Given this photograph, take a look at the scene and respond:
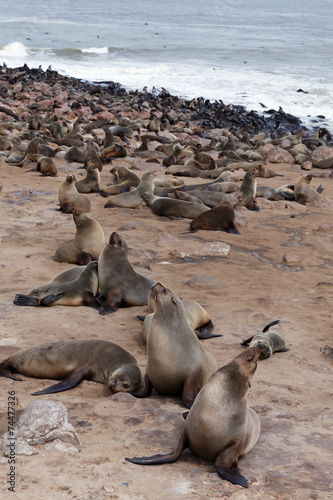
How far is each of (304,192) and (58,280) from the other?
636cm

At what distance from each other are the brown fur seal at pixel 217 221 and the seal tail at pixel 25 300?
388 centimetres

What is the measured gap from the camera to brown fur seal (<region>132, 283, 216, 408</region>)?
3.79 metres

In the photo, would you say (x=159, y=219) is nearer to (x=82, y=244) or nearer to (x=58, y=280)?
(x=82, y=244)

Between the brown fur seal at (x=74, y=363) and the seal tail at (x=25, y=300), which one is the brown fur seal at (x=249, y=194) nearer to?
the seal tail at (x=25, y=300)

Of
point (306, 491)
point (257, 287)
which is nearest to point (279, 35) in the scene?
point (257, 287)

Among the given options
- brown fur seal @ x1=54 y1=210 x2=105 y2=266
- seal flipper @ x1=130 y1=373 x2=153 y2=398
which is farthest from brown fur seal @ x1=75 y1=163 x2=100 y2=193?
seal flipper @ x1=130 y1=373 x2=153 y2=398

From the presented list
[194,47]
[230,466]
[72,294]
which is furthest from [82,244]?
[194,47]

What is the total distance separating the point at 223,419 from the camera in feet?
9.53

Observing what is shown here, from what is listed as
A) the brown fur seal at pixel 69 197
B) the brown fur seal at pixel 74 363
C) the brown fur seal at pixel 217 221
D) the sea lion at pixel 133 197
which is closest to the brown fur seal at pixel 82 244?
the brown fur seal at pixel 69 197

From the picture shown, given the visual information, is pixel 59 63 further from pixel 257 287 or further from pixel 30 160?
pixel 257 287

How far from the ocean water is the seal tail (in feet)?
59.9

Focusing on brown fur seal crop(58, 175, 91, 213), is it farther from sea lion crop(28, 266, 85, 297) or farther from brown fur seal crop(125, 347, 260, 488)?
brown fur seal crop(125, 347, 260, 488)

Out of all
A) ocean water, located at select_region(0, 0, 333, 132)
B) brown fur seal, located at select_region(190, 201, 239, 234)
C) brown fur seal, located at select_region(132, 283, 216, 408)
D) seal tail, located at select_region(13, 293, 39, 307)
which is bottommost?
brown fur seal, located at select_region(190, 201, 239, 234)

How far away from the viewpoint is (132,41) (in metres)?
47.7
